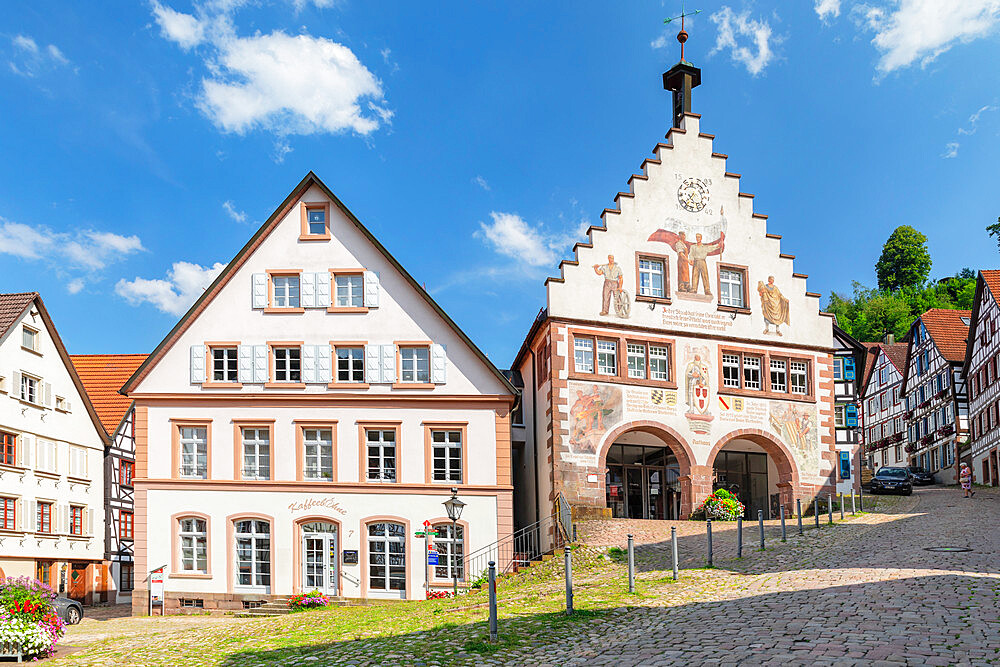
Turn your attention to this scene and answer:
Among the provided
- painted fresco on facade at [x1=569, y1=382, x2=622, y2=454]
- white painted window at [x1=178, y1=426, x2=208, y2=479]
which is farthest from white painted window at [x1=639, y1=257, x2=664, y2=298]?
white painted window at [x1=178, y1=426, x2=208, y2=479]

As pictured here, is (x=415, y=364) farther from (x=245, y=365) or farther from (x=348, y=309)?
(x=245, y=365)

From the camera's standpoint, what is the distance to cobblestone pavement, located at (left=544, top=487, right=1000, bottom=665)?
1364 cm

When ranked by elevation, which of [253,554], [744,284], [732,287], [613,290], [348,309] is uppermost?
[744,284]

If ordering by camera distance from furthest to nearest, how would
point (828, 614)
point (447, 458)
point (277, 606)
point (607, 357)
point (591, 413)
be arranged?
1. point (607, 357)
2. point (591, 413)
3. point (447, 458)
4. point (277, 606)
5. point (828, 614)

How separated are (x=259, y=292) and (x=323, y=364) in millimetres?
3185

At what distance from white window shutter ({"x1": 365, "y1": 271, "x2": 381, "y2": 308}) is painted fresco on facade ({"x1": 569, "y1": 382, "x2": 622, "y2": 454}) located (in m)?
6.91

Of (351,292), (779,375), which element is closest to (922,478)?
(779,375)

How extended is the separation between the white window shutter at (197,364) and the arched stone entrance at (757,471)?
682 inches

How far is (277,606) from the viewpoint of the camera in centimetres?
3152

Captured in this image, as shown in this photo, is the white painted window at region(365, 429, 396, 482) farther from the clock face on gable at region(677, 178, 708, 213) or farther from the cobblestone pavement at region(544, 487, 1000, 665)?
the clock face on gable at region(677, 178, 708, 213)

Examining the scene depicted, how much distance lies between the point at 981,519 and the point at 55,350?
33866 millimetres

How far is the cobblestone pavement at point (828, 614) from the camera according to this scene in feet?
44.7

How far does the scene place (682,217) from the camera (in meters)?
38.0

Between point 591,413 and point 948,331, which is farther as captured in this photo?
point 948,331
